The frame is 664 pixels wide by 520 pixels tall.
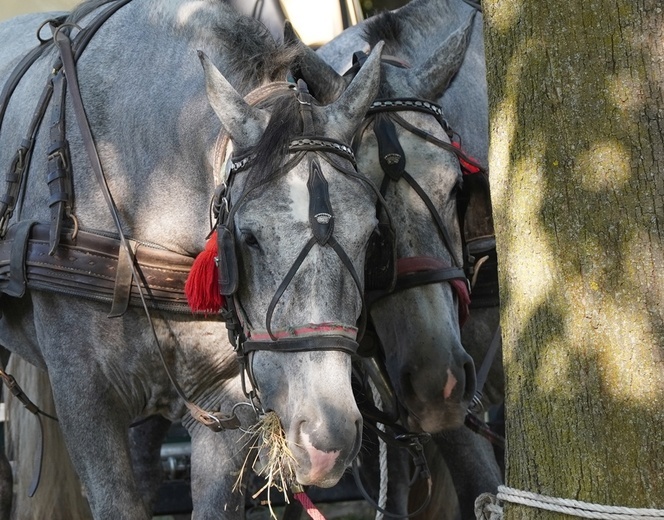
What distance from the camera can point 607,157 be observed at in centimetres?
220

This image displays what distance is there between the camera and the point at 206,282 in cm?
300

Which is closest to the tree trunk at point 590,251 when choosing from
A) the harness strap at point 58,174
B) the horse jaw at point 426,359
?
the horse jaw at point 426,359

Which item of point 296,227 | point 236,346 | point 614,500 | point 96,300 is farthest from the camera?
point 96,300

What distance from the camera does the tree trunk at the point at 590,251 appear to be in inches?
84.7

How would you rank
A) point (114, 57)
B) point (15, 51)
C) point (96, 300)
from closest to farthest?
→ 1. point (96, 300)
2. point (114, 57)
3. point (15, 51)

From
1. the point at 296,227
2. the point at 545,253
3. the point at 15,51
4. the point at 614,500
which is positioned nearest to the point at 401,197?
the point at 296,227

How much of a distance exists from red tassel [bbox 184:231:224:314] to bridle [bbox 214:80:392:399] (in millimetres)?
39

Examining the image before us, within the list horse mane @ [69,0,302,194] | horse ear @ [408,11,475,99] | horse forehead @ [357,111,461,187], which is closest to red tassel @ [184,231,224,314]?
horse mane @ [69,0,302,194]

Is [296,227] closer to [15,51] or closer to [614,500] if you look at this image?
[614,500]

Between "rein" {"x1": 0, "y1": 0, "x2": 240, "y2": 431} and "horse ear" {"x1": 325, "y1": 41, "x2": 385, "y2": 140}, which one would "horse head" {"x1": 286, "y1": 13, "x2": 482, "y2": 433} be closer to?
"horse ear" {"x1": 325, "y1": 41, "x2": 385, "y2": 140}

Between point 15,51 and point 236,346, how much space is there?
2073 millimetres

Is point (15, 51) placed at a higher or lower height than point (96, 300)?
higher

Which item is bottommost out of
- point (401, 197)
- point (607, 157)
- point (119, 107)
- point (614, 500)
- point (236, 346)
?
point (614, 500)

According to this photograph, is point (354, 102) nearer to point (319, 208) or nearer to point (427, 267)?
point (319, 208)
